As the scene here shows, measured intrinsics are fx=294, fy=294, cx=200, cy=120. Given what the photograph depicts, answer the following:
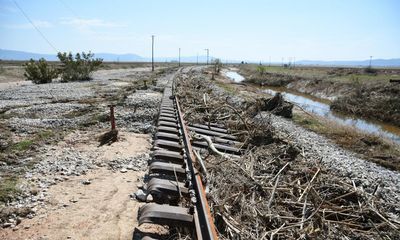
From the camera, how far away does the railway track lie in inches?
134

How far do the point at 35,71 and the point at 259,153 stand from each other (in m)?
27.1

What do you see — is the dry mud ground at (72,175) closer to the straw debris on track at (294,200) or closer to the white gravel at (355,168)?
the straw debris on track at (294,200)

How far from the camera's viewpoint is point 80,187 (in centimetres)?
497

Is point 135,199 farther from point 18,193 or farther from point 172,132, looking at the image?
point 172,132

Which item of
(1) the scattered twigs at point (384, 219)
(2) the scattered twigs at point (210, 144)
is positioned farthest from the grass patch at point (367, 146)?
(2) the scattered twigs at point (210, 144)

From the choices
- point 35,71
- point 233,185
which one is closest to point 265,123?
point 233,185

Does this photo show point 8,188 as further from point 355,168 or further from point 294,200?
point 355,168

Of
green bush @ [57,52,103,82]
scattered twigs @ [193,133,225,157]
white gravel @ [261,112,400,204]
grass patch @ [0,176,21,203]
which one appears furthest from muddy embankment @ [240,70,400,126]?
green bush @ [57,52,103,82]

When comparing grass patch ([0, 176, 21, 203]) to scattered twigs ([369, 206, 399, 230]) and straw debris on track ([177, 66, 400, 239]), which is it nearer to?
straw debris on track ([177, 66, 400, 239])

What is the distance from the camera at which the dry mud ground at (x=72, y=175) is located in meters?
3.82

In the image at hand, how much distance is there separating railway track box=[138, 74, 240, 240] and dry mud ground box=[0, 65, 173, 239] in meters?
0.44

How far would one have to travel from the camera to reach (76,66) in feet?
96.8

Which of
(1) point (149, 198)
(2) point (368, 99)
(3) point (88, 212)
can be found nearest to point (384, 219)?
(1) point (149, 198)

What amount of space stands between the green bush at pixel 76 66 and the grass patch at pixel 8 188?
25804 millimetres
